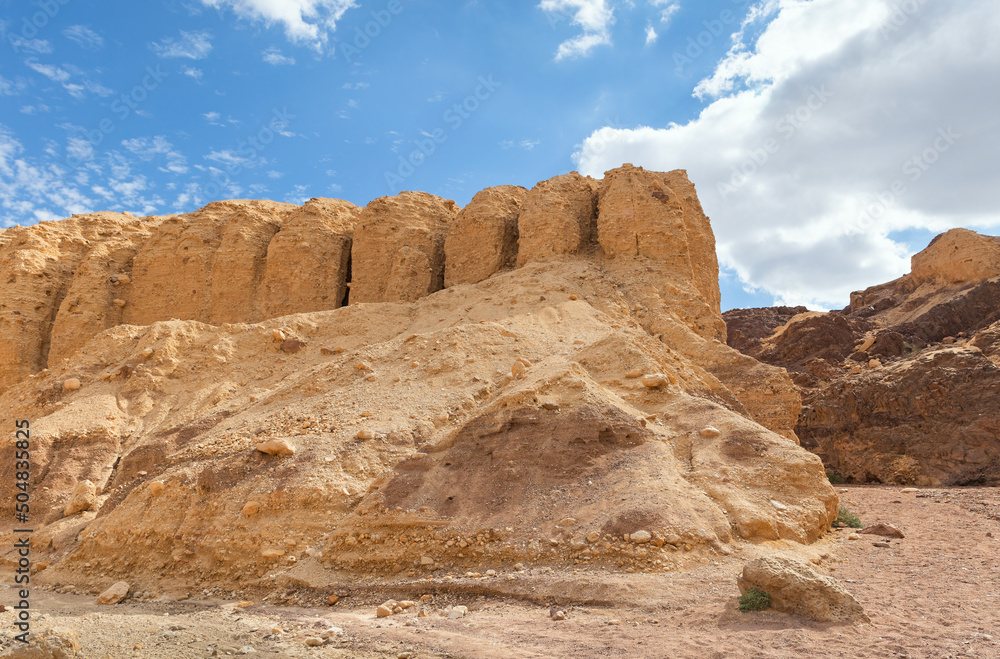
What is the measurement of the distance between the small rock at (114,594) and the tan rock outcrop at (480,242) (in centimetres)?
1197

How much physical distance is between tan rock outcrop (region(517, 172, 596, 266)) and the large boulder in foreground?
12.7 metres

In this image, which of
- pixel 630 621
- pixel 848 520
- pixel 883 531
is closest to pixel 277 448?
pixel 630 621

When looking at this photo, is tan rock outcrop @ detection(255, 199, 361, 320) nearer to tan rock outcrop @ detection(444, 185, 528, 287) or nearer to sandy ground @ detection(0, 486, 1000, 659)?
tan rock outcrop @ detection(444, 185, 528, 287)

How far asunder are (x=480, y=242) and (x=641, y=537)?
1286cm

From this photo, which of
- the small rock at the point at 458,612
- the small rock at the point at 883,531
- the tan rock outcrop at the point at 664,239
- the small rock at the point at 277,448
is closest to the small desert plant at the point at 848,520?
the small rock at the point at 883,531

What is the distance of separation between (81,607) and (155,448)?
420 centimetres

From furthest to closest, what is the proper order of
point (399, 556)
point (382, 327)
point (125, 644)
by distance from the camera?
point (382, 327)
point (399, 556)
point (125, 644)

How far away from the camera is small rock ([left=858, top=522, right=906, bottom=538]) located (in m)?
9.63

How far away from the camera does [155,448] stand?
→ 41.8 feet

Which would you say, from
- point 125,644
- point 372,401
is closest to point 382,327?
point 372,401

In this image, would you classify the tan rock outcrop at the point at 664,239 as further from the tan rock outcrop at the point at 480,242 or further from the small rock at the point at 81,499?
the small rock at the point at 81,499

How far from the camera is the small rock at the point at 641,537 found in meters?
7.79

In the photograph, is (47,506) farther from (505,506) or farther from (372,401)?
(505,506)

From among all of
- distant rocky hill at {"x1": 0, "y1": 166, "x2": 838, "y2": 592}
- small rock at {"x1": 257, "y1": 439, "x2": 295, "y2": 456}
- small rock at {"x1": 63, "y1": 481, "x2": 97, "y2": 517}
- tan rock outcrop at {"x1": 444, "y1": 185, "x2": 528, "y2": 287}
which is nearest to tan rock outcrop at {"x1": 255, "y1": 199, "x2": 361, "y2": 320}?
distant rocky hill at {"x1": 0, "y1": 166, "x2": 838, "y2": 592}
